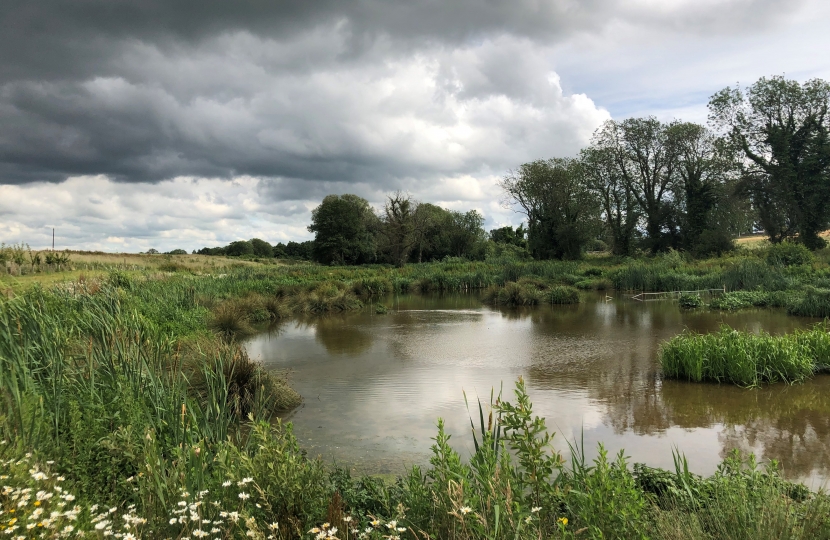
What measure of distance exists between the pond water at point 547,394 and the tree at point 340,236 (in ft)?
122

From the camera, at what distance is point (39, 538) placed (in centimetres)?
212

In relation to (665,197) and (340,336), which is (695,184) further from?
(340,336)

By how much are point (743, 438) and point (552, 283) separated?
1766cm

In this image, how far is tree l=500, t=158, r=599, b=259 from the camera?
39.8 meters

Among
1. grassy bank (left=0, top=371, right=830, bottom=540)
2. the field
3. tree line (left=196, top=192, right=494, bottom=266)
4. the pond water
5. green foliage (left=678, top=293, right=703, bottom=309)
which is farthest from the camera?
tree line (left=196, top=192, right=494, bottom=266)

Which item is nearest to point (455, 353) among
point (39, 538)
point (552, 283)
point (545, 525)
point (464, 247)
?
point (545, 525)

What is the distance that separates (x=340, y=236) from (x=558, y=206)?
20849 millimetres

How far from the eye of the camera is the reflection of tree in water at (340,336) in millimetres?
11641

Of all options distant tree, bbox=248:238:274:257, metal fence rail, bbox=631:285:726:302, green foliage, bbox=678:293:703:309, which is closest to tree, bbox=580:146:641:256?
metal fence rail, bbox=631:285:726:302

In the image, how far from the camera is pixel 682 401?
23.2 feet

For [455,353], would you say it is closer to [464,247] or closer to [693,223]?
[693,223]

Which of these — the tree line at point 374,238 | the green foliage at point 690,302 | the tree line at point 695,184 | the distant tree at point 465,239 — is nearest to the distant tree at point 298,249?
the tree line at point 374,238

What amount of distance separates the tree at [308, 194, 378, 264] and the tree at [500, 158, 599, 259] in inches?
682

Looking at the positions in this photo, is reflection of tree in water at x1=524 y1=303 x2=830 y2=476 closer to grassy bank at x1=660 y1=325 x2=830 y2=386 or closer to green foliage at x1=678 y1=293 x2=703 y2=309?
grassy bank at x1=660 y1=325 x2=830 y2=386
